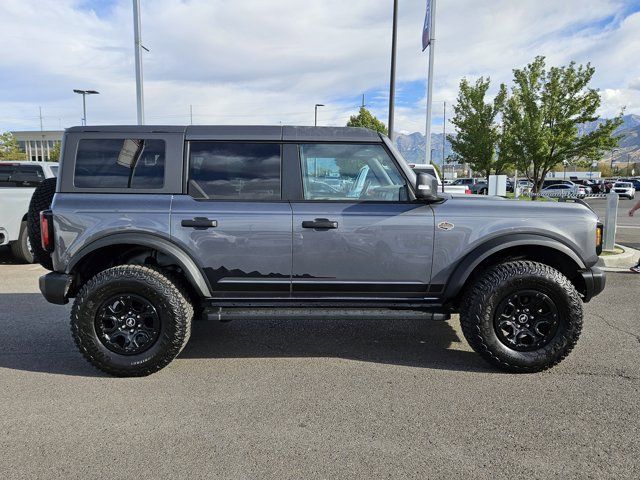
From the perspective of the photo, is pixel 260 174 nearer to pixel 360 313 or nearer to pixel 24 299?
pixel 360 313

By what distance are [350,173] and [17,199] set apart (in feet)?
21.8

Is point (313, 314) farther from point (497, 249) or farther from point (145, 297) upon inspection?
point (497, 249)

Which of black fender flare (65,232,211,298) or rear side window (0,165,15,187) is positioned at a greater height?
rear side window (0,165,15,187)

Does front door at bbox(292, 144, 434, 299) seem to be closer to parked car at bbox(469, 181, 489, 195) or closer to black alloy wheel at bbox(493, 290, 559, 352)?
black alloy wheel at bbox(493, 290, 559, 352)

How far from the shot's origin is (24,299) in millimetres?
5953

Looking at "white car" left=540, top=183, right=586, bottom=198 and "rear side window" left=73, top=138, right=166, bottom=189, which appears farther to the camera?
"white car" left=540, top=183, right=586, bottom=198

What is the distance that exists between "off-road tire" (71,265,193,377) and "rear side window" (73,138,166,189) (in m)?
0.70

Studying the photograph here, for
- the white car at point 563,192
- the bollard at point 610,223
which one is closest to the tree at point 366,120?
the white car at point 563,192

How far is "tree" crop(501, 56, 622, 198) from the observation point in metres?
20.1

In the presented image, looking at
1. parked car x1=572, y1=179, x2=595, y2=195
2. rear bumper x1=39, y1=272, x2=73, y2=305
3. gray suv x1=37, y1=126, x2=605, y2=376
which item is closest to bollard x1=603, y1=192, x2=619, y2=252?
gray suv x1=37, y1=126, x2=605, y2=376

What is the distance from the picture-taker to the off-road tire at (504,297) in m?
3.59

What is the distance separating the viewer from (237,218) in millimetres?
3627

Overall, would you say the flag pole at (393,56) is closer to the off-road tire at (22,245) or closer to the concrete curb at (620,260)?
the concrete curb at (620,260)

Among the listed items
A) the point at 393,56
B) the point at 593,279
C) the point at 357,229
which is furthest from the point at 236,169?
the point at 393,56
